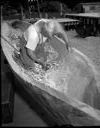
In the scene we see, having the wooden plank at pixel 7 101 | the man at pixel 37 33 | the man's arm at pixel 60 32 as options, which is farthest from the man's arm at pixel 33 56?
the wooden plank at pixel 7 101

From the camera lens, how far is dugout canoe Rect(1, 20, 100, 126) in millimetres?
378

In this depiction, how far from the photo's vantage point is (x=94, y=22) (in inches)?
25.8

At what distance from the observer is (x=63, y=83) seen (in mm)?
Result: 587

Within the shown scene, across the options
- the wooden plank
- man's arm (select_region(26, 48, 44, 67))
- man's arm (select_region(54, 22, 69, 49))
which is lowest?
the wooden plank

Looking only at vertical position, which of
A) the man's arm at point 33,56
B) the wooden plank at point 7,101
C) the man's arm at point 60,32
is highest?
the man's arm at point 60,32

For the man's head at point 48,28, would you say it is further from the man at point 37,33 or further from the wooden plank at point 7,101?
the wooden plank at point 7,101

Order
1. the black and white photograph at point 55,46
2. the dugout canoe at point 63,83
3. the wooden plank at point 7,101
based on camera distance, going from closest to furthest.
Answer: the dugout canoe at point 63,83 < the black and white photograph at point 55,46 < the wooden plank at point 7,101

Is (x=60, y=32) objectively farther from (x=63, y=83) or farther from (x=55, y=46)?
(x=63, y=83)

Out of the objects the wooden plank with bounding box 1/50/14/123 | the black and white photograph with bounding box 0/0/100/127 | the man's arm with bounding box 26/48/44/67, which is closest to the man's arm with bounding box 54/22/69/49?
the black and white photograph with bounding box 0/0/100/127

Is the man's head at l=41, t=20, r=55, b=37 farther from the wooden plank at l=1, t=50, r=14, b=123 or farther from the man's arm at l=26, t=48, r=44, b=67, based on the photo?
the wooden plank at l=1, t=50, r=14, b=123

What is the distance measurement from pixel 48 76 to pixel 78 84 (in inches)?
3.7

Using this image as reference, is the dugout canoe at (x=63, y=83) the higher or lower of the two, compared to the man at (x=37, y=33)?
lower

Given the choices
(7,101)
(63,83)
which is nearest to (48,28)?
(63,83)

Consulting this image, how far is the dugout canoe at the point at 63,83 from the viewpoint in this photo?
378 mm
